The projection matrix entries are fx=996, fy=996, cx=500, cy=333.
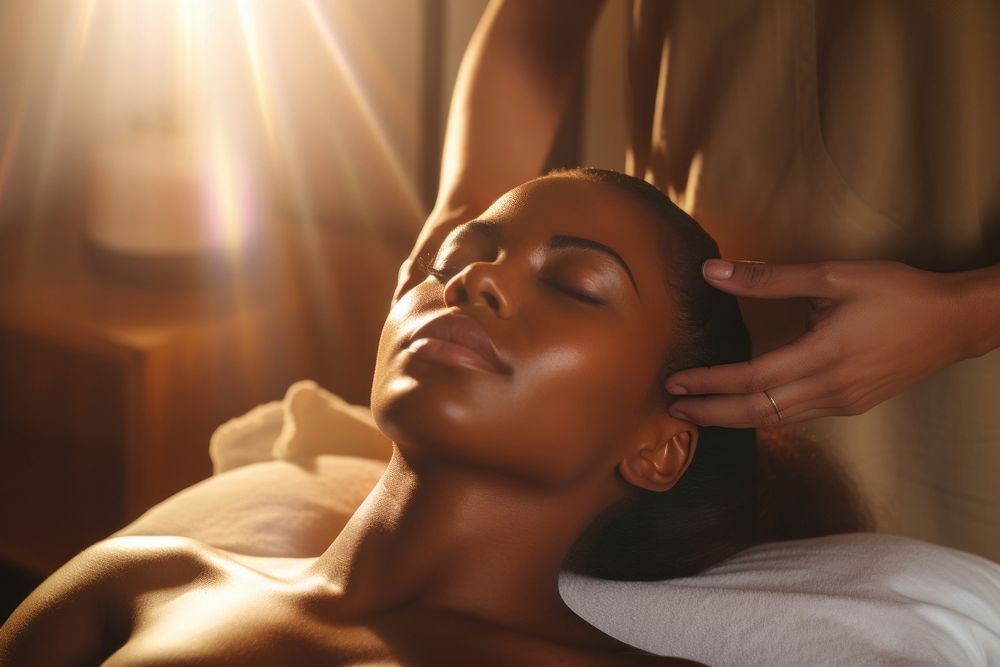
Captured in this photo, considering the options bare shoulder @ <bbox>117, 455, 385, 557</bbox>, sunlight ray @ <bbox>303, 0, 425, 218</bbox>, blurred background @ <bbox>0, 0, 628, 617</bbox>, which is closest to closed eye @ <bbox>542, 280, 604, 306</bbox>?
bare shoulder @ <bbox>117, 455, 385, 557</bbox>

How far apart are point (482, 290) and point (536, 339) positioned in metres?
0.06

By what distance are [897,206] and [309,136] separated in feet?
5.29

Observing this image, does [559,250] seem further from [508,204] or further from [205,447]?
[205,447]

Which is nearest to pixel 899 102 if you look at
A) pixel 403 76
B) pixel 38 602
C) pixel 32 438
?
pixel 38 602

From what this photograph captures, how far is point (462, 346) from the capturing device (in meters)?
0.83

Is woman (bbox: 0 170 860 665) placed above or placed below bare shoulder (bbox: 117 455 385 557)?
above

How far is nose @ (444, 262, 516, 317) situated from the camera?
0.85 m

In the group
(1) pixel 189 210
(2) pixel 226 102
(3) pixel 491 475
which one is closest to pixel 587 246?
(3) pixel 491 475

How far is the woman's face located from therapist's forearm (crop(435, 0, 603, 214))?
375mm

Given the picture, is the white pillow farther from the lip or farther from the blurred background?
the blurred background

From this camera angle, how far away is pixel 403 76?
229 centimetres

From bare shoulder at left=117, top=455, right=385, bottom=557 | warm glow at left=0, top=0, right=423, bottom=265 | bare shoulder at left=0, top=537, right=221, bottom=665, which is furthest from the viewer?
warm glow at left=0, top=0, right=423, bottom=265

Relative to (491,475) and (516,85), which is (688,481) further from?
(516,85)

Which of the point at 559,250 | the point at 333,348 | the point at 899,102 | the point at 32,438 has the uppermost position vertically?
the point at 899,102
